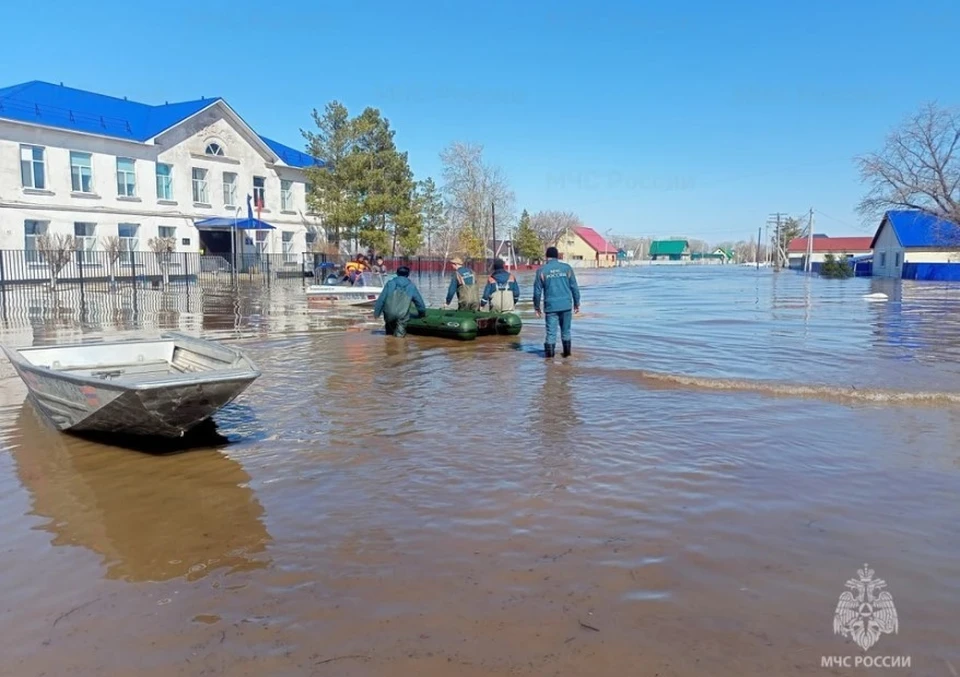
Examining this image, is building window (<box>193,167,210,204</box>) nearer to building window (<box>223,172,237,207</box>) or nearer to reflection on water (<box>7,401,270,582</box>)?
building window (<box>223,172,237,207</box>)

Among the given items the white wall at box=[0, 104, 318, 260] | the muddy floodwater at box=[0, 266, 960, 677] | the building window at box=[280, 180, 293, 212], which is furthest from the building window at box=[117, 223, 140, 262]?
the muddy floodwater at box=[0, 266, 960, 677]

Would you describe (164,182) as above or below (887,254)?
above

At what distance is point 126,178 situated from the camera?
34781mm

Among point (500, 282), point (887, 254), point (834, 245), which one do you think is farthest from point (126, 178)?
point (834, 245)

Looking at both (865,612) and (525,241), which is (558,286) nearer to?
(865,612)

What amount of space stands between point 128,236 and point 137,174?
10.6 ft

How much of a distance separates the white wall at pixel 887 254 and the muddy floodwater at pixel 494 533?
5694 centimetres

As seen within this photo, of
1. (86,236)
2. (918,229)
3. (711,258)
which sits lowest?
(86,236)

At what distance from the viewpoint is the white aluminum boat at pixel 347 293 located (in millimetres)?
24547

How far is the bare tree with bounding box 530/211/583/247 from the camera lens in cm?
9564

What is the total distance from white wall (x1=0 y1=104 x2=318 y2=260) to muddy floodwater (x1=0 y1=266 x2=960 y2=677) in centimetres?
2699

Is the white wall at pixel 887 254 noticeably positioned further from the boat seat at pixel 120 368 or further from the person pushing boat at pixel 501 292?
the boat seat at pixel 120 368

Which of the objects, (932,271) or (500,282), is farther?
(932,271)

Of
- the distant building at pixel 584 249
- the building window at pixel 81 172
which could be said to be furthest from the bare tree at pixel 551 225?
the building window at pixel 81 172
